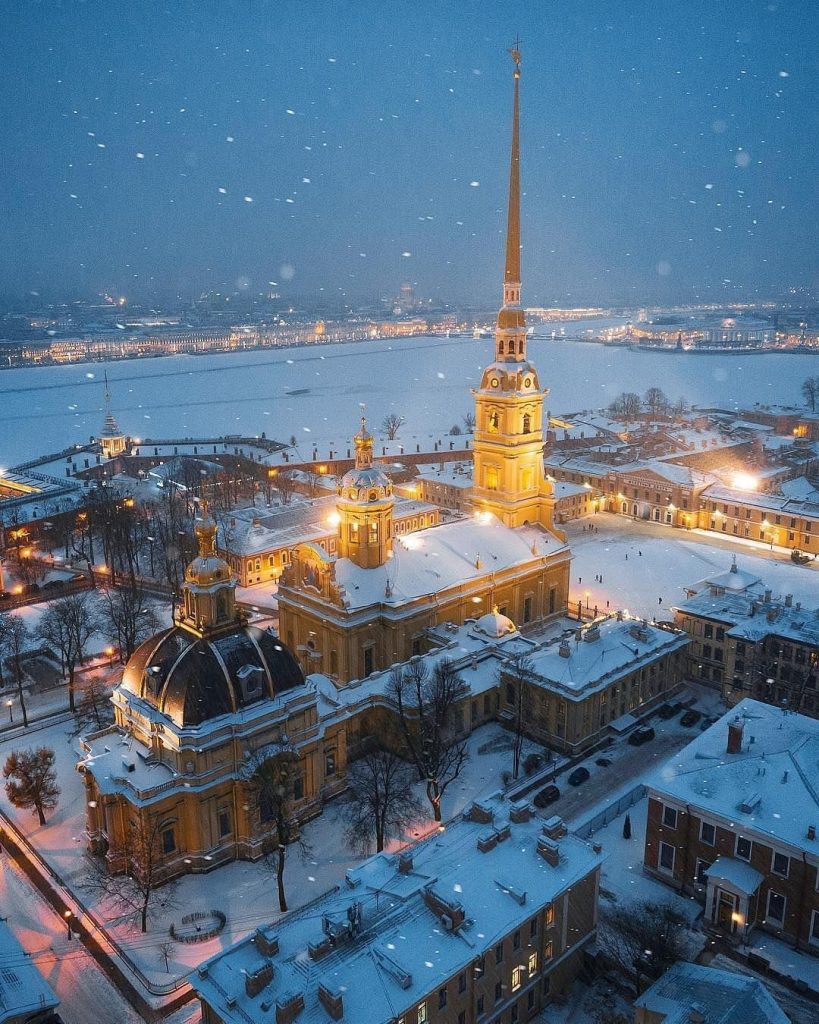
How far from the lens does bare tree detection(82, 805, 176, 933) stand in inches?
887

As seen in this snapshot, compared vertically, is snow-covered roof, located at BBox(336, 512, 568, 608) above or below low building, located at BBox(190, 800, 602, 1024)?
above

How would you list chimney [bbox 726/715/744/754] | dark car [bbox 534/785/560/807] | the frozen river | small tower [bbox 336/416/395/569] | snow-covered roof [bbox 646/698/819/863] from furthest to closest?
the frozen river < small tower [bbox 336/416/395/569] < dark car [bbox 534/785/560/807] < chimney [bbox 726/715/744/754] < snow-covered roof [bbox 646/698/819/863]

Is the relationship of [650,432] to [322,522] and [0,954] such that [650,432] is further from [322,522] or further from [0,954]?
[0,954]


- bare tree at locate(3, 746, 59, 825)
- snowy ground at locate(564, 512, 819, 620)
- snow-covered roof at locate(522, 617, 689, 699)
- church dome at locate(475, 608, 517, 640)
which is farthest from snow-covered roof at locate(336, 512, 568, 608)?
bare tree at locate(3, 746, 59, 825)

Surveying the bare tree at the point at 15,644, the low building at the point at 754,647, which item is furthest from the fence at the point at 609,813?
the bare tree at the point at 15,644

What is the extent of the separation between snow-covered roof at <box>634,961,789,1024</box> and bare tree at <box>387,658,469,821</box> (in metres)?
10.3

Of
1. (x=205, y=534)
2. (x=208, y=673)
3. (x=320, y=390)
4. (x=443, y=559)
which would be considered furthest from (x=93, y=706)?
(x=320, y=390)

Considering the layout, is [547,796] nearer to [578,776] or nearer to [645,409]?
[578,776]

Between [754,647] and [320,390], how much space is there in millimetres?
110055

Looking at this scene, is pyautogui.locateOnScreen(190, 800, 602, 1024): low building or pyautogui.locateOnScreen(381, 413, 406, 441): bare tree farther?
pyautogui.locateOnScreen(381, 413, 406, 441): bare tree

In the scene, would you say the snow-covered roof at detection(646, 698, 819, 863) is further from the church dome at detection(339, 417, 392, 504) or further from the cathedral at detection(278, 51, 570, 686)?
the church dome at detection(339, 417, 392, 504)

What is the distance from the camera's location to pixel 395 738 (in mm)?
30219

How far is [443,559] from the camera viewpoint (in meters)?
37.5

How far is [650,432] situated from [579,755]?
6198 cm
